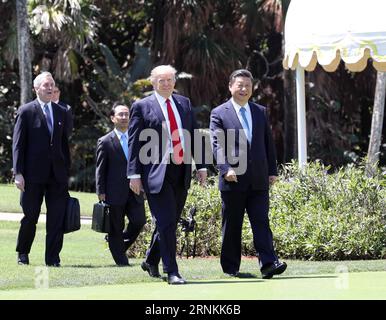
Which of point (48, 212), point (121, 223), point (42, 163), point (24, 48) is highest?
point (24, 48)

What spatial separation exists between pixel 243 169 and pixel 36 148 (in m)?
2.64

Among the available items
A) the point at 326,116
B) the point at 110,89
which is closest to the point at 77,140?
the point at 110,89

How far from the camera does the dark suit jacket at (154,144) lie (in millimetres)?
9383

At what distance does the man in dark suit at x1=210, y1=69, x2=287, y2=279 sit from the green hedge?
2.68 m

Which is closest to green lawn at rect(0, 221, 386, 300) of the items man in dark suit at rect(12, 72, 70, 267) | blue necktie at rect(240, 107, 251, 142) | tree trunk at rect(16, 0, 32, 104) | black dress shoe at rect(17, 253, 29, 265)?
black dress shoe at rect(17, 253, 29, 265)

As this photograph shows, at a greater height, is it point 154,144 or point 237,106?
point 237,106

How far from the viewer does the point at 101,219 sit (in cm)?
1176

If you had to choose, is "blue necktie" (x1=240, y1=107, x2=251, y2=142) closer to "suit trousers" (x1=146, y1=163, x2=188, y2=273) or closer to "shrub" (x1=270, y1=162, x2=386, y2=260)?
"suit trousers" (x1=146, y1=163, x2=188, y2=273)

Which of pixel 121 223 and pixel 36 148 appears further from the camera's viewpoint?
pixel 121 223

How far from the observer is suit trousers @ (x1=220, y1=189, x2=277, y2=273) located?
988 centimetres

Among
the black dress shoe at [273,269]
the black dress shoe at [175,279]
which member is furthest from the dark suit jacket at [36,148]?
the black dress shoe at [273,269]

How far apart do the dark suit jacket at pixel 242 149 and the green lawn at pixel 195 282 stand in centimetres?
91

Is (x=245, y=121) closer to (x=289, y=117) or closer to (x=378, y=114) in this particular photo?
(x=378, y=114)

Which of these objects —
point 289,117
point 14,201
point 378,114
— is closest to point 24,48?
point 14,201
